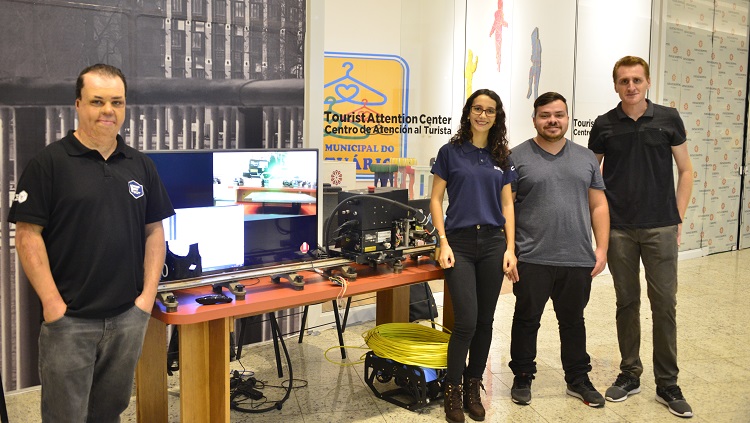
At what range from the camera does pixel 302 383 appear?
13.9ft

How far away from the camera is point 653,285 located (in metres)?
3.96

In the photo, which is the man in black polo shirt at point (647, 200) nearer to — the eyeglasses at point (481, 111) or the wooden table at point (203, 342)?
the eyeglasses at point (481, 111)

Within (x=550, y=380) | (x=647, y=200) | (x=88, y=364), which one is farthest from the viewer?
(x=550, y=380)

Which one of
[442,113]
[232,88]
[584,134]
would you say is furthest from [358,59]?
[232,88]

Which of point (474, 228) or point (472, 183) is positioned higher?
point (472, 183)

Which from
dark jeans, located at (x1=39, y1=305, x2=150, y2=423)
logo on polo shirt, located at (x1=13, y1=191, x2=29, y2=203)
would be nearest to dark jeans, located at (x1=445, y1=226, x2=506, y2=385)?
dark jeans, located at (x1=39, y1=305, x2=150, y2=423)

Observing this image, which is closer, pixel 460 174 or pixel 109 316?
pixel 109 316

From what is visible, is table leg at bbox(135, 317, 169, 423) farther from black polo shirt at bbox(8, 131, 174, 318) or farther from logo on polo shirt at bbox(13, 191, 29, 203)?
logo on polo shirt at bbox(13, 191, 29, 203)

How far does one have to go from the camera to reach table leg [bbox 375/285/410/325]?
14.8ft

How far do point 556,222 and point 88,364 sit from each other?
232 cm

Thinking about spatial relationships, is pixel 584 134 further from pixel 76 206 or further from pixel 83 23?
pixel 76 206

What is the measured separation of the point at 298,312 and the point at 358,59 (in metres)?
3.21

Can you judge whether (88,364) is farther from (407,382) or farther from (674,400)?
(674,400)

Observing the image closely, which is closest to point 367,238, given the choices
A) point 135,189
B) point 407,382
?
point 407,382
